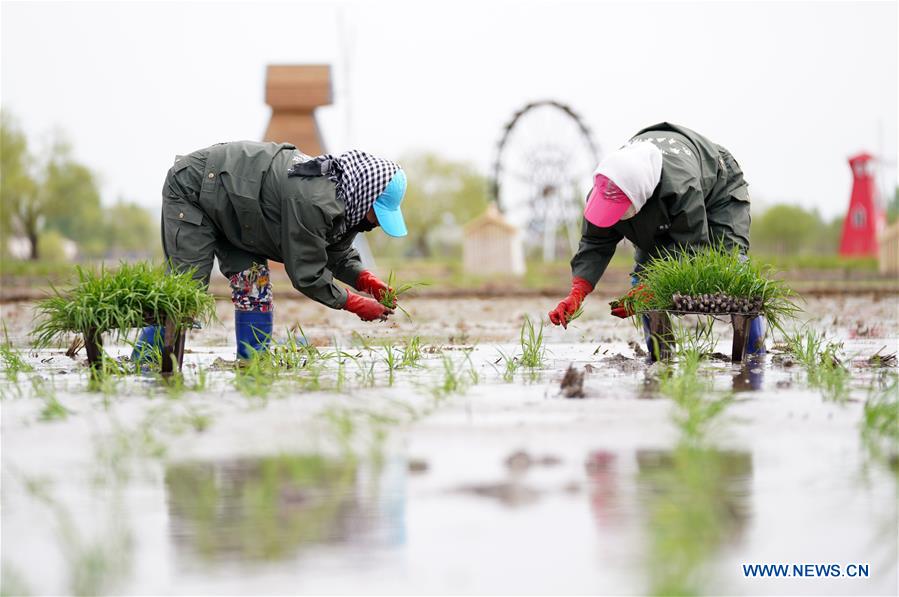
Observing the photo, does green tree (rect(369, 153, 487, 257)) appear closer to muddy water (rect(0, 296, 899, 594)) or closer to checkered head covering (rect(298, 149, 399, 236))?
checkered head covering (rect(298, 149, 399, 236))

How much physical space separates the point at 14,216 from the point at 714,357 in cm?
3942

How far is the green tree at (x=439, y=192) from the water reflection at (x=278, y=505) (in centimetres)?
4787

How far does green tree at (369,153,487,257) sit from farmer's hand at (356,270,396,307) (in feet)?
148

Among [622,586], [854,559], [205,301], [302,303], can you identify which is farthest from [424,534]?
[302,303]

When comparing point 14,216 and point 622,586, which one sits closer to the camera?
point 622,586

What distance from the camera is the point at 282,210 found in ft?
15.6

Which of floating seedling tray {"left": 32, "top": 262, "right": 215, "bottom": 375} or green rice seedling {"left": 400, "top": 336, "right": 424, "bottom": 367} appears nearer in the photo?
floating seedling tray {"left": 32, "top": 262, "right": 215, "bottom": 375}

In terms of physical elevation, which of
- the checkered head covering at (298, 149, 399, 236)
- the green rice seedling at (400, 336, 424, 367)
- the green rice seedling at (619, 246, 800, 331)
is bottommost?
the green rice seedling at (400, 336, 424, 367)

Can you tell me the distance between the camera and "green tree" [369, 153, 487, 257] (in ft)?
166

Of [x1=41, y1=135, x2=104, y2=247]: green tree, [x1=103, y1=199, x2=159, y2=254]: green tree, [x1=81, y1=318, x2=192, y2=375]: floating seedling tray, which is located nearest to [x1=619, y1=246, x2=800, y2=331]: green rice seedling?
[x1=81, y1=318, x2=192, y2=375]: floating seedling tray

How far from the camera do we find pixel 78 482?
2.38m

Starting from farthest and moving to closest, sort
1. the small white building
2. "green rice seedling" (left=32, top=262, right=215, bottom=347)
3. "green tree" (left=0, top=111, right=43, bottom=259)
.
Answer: "green tree" (left=0, top=111, right=43, bottom=259) → the small white building → "green rice seedling" (left=32, top=262, right=215, bottom=347)

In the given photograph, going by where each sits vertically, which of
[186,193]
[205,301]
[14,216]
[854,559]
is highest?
[14,216]

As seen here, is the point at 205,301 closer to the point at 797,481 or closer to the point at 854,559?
the point at 797,481
